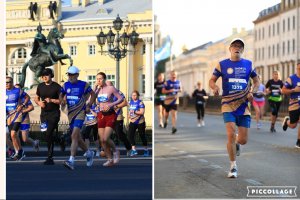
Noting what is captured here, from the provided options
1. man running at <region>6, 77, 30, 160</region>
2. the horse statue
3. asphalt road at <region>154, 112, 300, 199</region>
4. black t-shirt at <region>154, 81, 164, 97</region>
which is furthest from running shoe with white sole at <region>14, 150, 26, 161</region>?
black t-shirt at <region>154, 81, 164, 97</region>

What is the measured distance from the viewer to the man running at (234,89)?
8.73 metres

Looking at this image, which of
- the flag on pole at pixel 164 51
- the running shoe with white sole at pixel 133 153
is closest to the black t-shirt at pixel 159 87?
the running shoe with white sole at pixel 133 153

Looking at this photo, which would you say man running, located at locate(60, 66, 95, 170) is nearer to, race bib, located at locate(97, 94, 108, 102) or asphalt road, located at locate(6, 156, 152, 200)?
race bib, located at locate(97, 94, 108, 102)

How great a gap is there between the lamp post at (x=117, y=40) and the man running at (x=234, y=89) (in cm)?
133

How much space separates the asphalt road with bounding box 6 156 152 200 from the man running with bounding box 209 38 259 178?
94 cm

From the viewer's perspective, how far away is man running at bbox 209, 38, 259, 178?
8734mm

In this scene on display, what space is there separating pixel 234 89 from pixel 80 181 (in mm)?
2102

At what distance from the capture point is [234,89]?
8797mm

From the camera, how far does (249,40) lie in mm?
9359

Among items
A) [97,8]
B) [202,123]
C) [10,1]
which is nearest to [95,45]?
[97,8]

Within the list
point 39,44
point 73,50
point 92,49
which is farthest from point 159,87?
point 92,49

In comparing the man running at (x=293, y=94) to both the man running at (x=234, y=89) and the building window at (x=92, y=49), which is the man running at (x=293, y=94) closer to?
the building window at (x=92, y=49)

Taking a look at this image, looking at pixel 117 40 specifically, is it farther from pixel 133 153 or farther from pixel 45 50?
pixel 133 153
